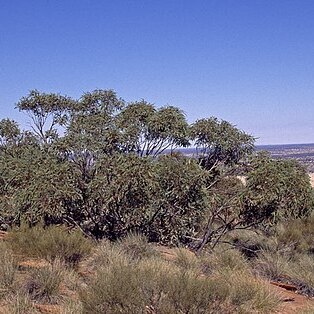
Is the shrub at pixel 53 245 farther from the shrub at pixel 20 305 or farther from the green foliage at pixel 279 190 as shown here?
the green foliage at pixel 279 190

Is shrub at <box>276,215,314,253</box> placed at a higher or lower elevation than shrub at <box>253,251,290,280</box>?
lower

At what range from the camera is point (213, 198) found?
15.3 m

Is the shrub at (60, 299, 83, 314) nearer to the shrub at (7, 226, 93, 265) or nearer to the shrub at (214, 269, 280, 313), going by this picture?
the shrub at (214, 269, 280, 313)

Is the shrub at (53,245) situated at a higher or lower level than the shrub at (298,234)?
higher

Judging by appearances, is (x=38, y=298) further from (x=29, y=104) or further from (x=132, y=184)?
(x=29, y=104)

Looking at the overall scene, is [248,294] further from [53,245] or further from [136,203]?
[136,203]

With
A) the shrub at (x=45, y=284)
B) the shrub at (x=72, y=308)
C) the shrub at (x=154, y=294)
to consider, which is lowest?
the shrub at (x=45, y=284)

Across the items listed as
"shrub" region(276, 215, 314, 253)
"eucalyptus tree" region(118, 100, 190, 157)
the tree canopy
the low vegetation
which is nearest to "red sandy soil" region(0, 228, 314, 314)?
the low vegetation

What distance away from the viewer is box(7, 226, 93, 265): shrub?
398 inches

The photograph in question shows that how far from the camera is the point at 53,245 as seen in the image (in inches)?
403

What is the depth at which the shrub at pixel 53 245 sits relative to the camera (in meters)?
10.1

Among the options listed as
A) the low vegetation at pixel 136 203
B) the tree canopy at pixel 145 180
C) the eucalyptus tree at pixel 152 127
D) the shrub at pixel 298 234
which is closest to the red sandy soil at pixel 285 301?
the low vegetation at pixel 136 203

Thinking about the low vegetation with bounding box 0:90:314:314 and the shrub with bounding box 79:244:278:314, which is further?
the low vegetation with bounding box 0:90:314:314

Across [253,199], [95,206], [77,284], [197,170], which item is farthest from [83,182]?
[77,284]
